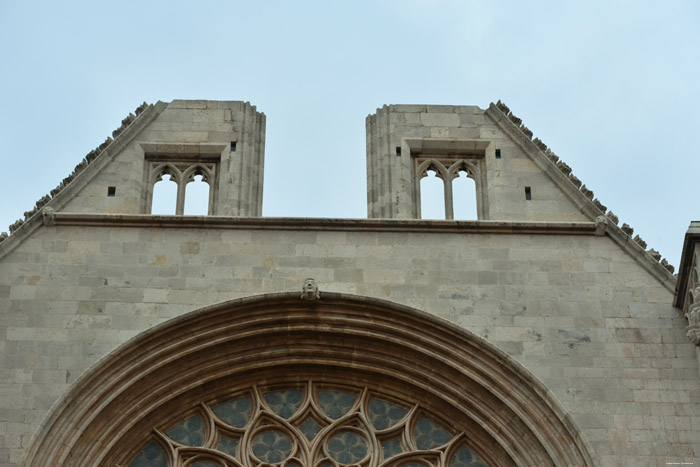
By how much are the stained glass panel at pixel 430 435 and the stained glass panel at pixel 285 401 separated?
1507 millimetres

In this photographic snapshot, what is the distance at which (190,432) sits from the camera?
896 inches

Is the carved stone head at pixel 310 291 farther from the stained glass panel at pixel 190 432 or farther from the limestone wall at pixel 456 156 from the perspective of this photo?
the stained glass panel at pixel 190 432

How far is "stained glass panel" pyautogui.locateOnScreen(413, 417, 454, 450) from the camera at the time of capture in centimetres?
2270

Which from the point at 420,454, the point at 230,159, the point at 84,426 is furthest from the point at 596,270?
the point at 84,426

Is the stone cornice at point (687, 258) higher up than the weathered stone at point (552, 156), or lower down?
lower down

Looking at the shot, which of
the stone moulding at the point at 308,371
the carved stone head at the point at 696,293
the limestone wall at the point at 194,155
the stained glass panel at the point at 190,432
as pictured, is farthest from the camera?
the limestone wall at the point at 194,155

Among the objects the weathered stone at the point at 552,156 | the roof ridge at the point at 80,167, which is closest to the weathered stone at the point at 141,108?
the roof ridge at the point at 80,167

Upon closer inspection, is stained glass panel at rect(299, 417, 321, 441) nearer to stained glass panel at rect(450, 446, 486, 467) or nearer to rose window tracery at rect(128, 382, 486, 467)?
rose window tracery at rect(128, 382, 486, 467)

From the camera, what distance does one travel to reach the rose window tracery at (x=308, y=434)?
22.5m

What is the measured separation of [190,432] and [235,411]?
0.62 m

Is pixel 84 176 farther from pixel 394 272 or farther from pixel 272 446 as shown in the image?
pixel 272 446

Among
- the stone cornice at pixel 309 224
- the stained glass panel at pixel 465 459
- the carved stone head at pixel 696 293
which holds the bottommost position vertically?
the stained glass panel at pixel 465 459

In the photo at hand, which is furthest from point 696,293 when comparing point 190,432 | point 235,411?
point 190,432

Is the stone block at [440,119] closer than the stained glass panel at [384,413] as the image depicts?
No
